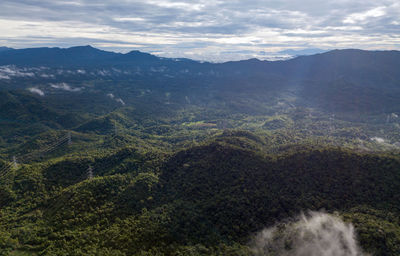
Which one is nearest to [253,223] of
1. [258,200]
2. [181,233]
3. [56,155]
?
[258,200]

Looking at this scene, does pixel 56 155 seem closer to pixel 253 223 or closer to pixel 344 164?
pixel 253 223

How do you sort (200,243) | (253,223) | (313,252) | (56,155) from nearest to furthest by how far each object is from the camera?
(313,252)
(200,243)
(253,223)
(56,155)

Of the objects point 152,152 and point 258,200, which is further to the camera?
point 152,152

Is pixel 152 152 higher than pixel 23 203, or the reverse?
pixel 152 152

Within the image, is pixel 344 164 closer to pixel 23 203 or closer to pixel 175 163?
pixel 175 163

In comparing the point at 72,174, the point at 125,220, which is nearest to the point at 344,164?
the point at 125,220

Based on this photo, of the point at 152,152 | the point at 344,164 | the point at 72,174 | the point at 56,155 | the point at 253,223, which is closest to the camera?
the point at 253,223

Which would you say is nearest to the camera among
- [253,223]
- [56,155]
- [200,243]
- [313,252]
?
[313,252]

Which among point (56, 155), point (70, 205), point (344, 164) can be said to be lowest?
point (56, 155)

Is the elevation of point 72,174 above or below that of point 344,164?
below
